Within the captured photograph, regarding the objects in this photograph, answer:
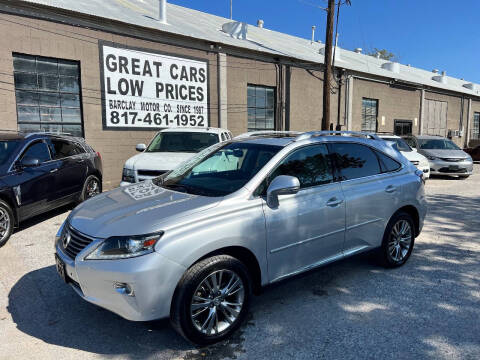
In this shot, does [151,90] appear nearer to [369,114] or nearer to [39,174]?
[39,174]

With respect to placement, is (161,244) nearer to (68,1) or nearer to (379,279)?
(379,279)

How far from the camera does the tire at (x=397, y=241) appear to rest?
4.40 m

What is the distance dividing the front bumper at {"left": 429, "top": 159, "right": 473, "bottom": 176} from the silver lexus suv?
10.4m

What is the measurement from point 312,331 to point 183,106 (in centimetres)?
1107

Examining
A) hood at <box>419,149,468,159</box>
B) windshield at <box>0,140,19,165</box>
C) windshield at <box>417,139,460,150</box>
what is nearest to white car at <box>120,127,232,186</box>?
windshield at <box>0,140,19,165</box>

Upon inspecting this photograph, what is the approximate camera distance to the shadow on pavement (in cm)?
293

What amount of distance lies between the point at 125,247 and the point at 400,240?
3410mm

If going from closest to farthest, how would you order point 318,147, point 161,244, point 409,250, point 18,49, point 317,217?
1. point 161,244
2. point 317,217
3. point 318,147
4. point 409,250
5. point 18,49

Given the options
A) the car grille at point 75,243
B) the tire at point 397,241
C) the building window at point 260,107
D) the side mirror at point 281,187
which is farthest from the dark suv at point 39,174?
the building window at point 260,107

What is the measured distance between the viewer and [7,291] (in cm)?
394

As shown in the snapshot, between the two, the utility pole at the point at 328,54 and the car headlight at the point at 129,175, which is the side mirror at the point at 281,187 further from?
the utility pole at the point at 328,54

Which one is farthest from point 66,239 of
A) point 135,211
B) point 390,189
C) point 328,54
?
point 328,54

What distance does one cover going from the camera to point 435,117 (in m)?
27.5

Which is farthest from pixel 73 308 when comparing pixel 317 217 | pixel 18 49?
pixel 18 49
